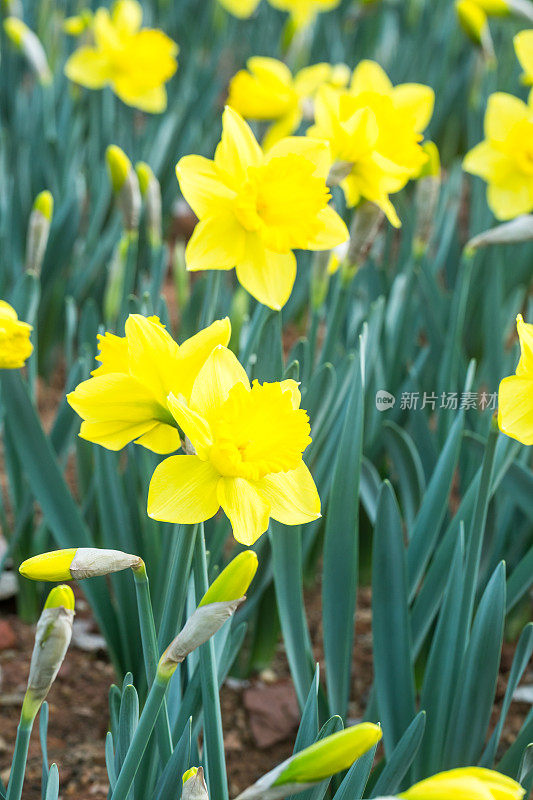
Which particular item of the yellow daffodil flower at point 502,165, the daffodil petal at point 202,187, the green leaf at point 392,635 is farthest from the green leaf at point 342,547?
the yellow daffodil flower at point 502,165

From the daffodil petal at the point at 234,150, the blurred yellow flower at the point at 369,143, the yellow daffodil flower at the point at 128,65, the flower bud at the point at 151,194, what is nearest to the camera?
the daffodil petal at the point at 234,150

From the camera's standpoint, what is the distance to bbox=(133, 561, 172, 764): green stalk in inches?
30.0

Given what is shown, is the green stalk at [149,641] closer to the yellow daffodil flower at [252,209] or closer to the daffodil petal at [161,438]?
the daffodil petal at [161,438]

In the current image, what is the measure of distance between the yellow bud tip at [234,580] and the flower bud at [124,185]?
88 cm

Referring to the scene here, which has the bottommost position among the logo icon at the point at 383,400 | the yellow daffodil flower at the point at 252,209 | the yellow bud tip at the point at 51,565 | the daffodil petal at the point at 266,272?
the yellow bud tip at the point at 51,565

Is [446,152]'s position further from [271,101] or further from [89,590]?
[89,590]

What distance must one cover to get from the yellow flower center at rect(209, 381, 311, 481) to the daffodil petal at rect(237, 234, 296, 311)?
30 centimetres

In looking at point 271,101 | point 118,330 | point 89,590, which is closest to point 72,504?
point 89,590

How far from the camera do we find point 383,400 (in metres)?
1.55

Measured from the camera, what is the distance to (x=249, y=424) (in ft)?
2.51

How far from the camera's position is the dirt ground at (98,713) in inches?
48.9

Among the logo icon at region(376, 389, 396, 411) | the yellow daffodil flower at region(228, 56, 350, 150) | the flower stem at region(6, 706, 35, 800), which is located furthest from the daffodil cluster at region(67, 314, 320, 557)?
the yellow daffodil flower at region(228, 56, 350, 150)

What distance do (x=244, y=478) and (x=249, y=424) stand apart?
50 mm

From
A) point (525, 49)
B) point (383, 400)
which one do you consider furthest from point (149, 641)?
point (525, 49)
